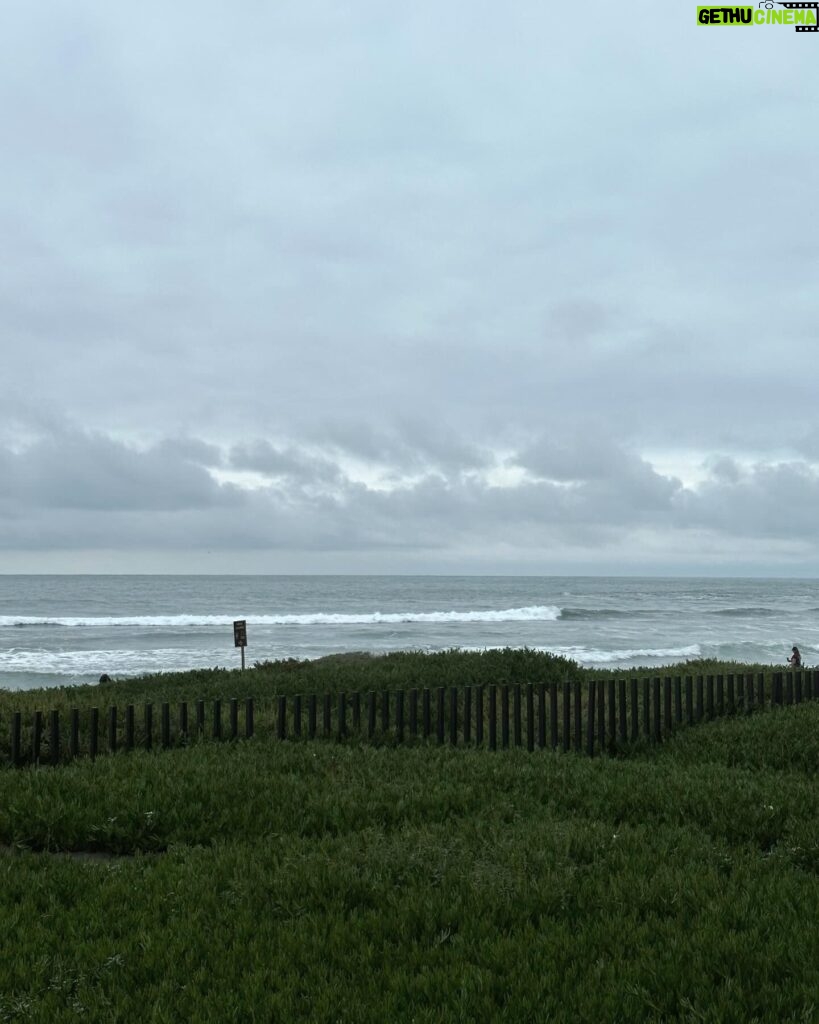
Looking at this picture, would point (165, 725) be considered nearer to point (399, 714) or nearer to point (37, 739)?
point (37, 739)

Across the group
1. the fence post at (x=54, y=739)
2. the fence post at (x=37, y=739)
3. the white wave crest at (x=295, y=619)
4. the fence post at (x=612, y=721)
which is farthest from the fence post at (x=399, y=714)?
the white wave crest at (x=295, y=619)

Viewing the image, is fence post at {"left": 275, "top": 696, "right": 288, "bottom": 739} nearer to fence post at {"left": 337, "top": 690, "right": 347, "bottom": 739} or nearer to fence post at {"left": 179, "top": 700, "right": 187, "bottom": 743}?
fence post at {"left": 337, "top": 690, "right": 347, "bottom": 739}

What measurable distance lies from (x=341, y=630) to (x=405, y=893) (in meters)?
60.2

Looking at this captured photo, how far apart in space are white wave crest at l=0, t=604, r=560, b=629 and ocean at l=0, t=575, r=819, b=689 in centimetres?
14

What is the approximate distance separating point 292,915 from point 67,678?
34.2m

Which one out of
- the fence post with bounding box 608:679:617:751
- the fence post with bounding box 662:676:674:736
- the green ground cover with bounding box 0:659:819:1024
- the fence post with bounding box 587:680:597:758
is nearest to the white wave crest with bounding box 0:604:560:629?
the fence post with bounding box 662:676:674:736

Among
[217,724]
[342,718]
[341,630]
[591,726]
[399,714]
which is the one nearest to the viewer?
[217,724]

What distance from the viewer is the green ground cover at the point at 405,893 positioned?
15.7 feet

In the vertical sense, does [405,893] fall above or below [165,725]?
below

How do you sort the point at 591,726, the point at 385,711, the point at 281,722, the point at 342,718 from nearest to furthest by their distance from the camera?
the point at 281,722
the point at 342,718
the point at 385,711
the point at 591,726

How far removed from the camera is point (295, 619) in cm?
7706

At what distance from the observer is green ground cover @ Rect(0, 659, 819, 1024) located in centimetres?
479

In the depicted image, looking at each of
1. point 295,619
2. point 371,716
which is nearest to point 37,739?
point 371,716

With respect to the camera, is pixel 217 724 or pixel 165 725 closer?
pixel 165 725
